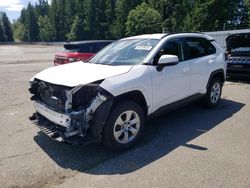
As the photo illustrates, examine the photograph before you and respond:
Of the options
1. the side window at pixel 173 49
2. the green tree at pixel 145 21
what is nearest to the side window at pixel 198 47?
the side window at pixel 173 49

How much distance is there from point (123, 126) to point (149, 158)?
63 centimetres

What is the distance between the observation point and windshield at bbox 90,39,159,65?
17.2 ft

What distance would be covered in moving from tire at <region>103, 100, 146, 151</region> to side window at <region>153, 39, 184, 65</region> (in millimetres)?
1208

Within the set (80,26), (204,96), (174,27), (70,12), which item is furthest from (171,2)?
(204,96)

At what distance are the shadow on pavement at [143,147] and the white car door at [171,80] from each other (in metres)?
0.56

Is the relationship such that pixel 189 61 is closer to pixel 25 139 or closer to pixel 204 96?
pixel 204 96

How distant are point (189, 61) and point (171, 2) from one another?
62767 millimetres

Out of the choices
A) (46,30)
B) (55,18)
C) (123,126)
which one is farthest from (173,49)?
(46,30)

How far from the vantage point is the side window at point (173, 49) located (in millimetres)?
5442

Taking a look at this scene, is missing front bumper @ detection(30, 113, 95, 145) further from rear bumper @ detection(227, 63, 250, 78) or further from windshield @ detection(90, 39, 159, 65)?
rear bumper @ detection(227, 63, 250, 78)

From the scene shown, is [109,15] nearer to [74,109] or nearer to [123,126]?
[123,126]

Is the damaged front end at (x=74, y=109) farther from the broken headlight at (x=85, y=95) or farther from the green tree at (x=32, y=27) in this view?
the green tree at (x=32, y=27)

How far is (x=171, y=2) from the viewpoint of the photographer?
213 ft

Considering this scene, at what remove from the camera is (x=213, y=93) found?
6.93 metres
